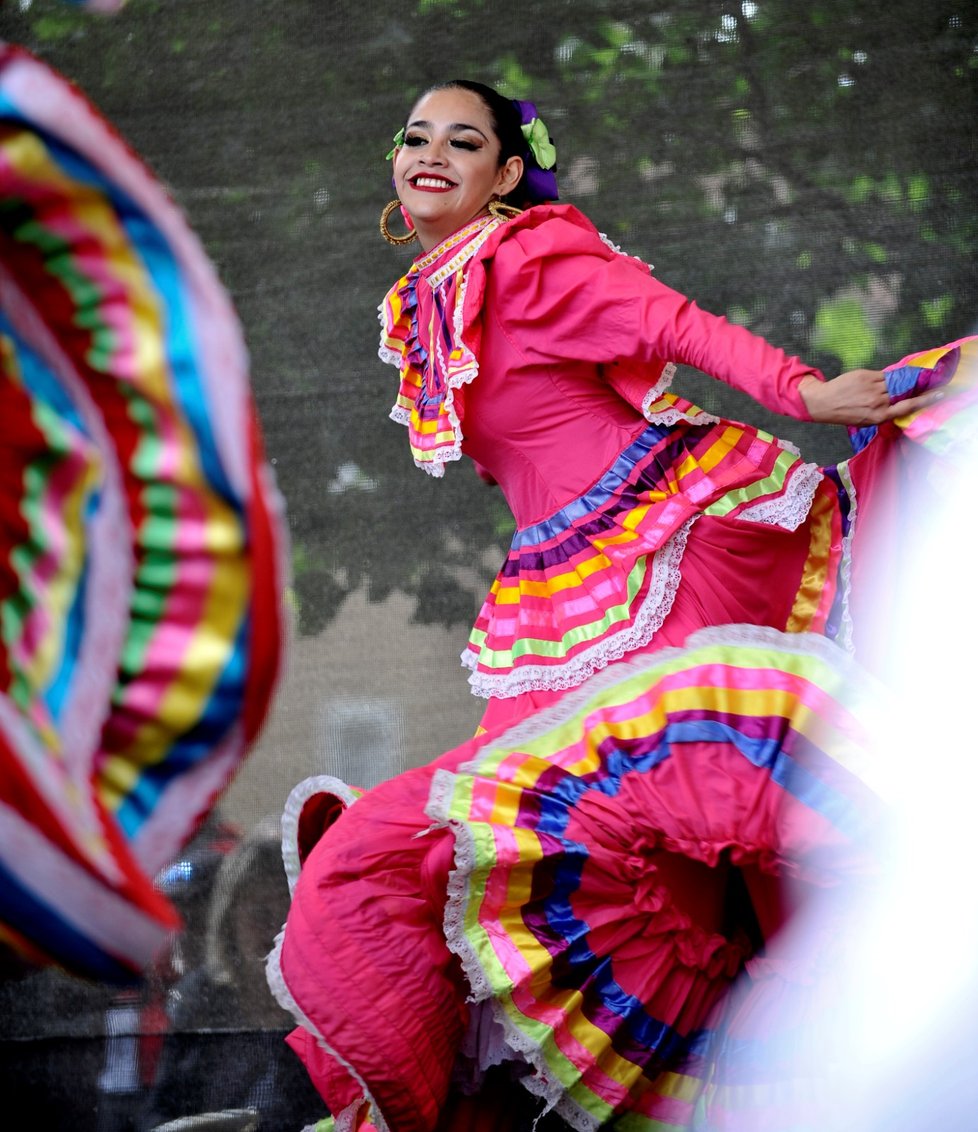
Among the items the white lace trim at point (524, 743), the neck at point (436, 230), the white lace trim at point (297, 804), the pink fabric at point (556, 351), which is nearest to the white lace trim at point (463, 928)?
the white lace trim at point (524, 743)

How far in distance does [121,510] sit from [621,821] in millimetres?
733

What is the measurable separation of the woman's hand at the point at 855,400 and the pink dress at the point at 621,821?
2 centimetres

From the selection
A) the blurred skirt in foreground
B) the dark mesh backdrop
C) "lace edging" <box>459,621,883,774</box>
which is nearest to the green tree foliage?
the dark mesh backdrop

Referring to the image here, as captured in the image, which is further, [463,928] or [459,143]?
[459,143]

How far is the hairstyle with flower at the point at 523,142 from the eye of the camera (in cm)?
212

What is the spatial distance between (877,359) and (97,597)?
220 cm

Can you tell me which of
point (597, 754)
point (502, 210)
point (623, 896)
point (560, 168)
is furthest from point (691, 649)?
point (560, 168)

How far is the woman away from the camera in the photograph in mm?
1310

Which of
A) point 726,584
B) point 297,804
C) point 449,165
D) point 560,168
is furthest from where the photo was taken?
point 560,168

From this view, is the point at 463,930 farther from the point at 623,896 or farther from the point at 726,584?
the point at 726,584

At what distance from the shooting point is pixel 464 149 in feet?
6.79

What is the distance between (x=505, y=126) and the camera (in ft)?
6.96

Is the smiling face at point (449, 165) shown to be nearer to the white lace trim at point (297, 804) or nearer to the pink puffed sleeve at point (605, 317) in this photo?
the pink puffed sleeve at point (605, 317)

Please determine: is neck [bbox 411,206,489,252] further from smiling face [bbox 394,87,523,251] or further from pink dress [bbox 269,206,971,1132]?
pink dress [bbox 269,206,971,1132]
